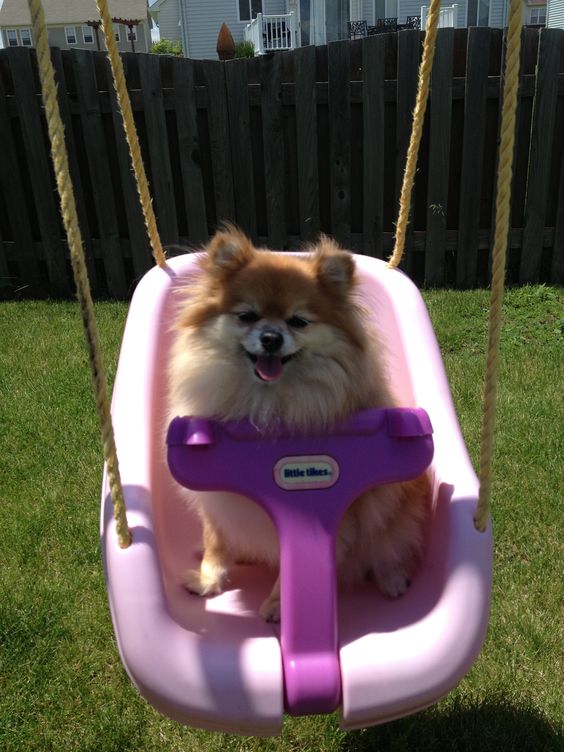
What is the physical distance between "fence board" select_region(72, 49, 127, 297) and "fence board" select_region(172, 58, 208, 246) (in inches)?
24.3

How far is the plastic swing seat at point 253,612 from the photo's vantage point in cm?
142

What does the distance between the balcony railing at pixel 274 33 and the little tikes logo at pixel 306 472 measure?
22204mm

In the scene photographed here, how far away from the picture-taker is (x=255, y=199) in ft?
17.5

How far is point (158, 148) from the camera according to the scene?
16.6 ft

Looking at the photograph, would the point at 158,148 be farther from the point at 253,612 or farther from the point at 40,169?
the point at 253,612

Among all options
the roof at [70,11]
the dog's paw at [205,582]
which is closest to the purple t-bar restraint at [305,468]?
the dog's paw at [205,582]

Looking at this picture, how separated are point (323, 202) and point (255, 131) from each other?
78cm

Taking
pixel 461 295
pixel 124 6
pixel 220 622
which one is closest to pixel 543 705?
pixel 220 622

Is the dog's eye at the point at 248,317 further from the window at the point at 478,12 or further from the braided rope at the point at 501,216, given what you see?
the window at the point at 478,12

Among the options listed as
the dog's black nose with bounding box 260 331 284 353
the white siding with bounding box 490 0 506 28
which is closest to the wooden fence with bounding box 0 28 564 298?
the dog's black nose with bounding box 260 331 284 353

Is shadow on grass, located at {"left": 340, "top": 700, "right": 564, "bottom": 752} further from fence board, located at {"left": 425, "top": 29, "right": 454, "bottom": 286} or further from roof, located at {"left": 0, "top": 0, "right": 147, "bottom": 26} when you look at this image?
roof, located at {"left": 0, "top": 0, "right": 147, "bottom": 26}

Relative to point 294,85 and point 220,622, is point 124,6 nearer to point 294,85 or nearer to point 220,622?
point 294,85

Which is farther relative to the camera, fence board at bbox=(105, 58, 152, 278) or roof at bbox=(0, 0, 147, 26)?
roof at bbox=(0, 0, 147, 26)

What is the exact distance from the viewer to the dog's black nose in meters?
1.74
